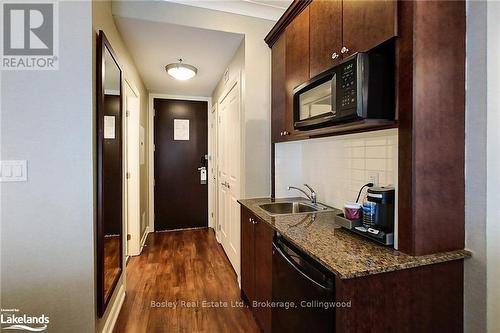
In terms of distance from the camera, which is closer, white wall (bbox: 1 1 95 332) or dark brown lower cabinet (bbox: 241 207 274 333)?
white wall (bbox: 1 1 95 332)

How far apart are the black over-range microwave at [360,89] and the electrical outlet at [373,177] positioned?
462 mm

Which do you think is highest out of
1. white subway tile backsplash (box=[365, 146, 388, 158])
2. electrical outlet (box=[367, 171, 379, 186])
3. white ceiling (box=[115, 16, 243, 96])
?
white ceiling (box=[115, 16, 243, 96])

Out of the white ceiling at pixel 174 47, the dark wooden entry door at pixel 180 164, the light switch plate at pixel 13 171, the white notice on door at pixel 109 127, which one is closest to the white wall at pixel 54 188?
the light switch plate at pixel 13 171

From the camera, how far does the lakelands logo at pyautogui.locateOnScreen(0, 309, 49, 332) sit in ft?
4.64

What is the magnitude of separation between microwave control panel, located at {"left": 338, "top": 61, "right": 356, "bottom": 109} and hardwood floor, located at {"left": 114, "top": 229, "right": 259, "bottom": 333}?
169cm

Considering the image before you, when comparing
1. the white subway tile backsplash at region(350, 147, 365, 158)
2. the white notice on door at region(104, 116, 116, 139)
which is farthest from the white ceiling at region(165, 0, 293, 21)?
the white subway tile backsplash at region(350, 147, 365, 158)

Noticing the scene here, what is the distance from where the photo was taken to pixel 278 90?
2.17m

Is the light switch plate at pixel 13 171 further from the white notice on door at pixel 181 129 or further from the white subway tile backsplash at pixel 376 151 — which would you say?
the white notice on door at pixel 181 129

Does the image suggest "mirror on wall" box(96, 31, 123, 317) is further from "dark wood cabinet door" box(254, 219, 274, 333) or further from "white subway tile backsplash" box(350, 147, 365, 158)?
"white subway tile backsplash" box(350, 147, 365, 158)

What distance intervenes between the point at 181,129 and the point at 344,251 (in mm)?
3756

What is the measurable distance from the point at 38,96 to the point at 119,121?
0.70m

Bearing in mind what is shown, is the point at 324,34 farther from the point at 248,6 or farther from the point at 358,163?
the point at 248,6

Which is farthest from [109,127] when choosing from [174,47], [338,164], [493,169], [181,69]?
[493,169]

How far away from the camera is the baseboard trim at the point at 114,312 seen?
1.78 metres
